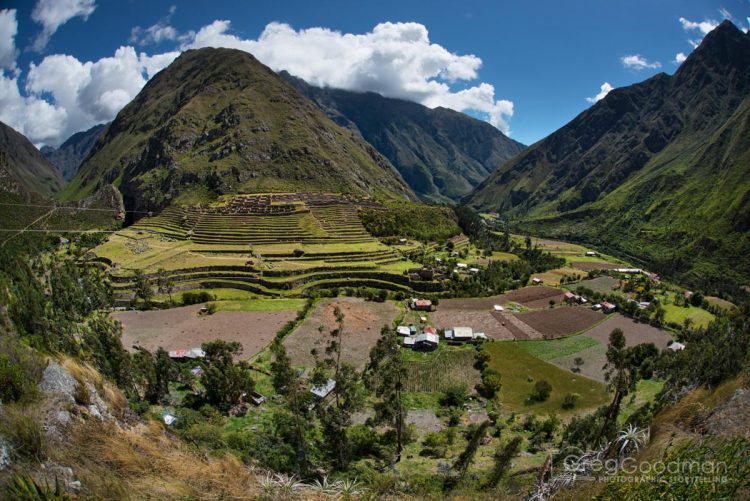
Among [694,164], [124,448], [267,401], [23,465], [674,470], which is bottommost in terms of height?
[267,401]

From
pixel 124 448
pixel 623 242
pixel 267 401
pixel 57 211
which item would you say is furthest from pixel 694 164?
pixel 57 211

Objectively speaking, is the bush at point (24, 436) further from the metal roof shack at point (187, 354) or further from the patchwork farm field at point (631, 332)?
the patchwork farm field at point (631, 332)

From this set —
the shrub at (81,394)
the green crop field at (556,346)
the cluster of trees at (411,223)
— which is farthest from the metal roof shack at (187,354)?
the cluster of trees at (411,223)

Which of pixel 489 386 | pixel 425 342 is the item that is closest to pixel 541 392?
pixel 489 386

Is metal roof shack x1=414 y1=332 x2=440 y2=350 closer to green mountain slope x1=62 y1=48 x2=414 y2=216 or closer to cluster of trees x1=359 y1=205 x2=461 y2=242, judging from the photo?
cluster of trees x1=359 y1=205 x2=461 y2=242

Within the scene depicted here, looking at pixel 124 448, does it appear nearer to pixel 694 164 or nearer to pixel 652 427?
pixel 652 427

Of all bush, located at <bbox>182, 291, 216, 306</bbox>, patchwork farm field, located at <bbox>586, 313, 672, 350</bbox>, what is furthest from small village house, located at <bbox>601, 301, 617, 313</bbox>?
bush, located at <bbox>182, 291, 216, 306</bbox>

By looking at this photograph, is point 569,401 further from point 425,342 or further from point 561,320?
point 561,320
